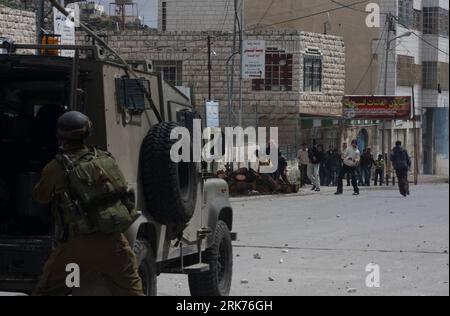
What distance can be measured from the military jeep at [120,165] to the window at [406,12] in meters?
30.6

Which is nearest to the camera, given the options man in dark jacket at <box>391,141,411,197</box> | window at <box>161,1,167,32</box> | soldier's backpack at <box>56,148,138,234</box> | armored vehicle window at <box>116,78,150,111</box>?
soldier's backpack at <box>56,148,138,234</box>

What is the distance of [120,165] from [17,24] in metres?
15.8

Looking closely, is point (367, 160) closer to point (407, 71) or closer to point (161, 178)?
point (407, 71)

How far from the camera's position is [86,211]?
6.39 meters

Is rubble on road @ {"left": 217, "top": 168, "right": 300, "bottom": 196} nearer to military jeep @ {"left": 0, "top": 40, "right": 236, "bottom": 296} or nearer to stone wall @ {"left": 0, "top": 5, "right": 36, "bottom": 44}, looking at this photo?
stone wall @ {"left": 0, "top": 5, "right": 36, "bottom": 44}

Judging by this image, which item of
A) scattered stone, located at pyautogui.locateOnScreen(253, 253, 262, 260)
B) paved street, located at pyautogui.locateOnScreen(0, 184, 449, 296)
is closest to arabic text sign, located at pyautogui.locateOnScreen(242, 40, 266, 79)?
paved street, located at pyautogui.locateOnScreen(0, 184, 449, 296)

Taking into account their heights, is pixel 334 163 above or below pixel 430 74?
below

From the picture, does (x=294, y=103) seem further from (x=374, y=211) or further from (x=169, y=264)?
(x=169, y=264)

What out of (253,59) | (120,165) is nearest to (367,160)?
(253,59)

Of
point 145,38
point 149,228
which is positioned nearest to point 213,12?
point 145,38

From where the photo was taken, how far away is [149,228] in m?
8.11

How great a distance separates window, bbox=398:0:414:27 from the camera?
3960cm

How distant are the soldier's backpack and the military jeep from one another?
0.51m
